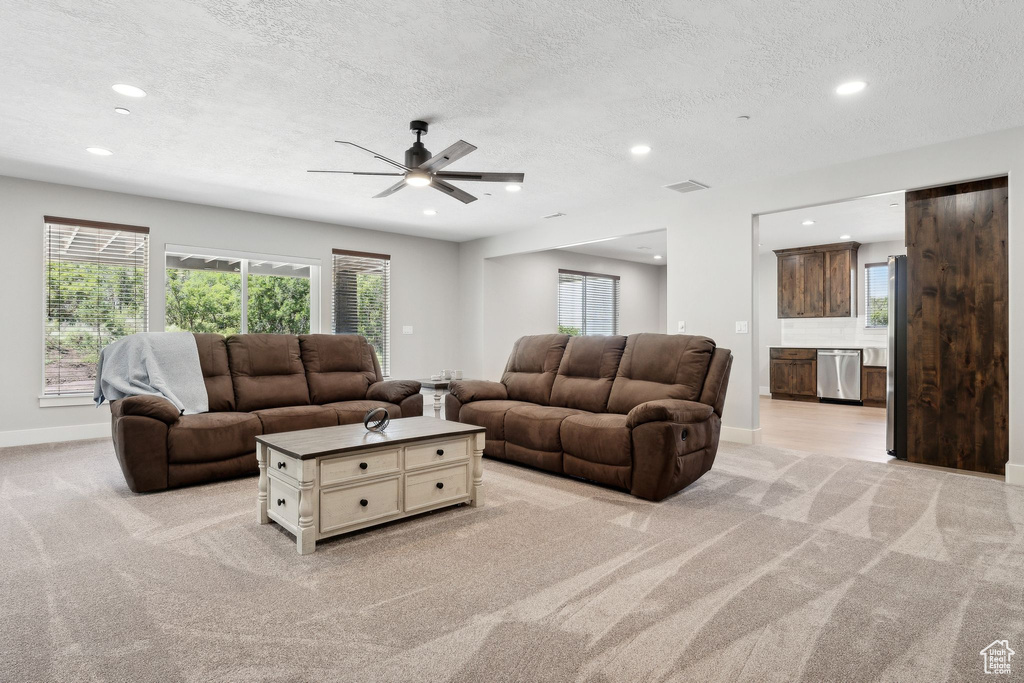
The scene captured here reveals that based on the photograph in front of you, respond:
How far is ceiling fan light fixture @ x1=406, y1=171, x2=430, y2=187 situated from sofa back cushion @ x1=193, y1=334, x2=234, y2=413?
2376 millimetres

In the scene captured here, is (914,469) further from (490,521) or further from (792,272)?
(792,272)

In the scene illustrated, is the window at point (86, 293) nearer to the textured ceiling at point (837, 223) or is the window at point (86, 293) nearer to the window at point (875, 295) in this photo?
the textured ceiling at point (837, 223)

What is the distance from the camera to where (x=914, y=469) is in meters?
4.24

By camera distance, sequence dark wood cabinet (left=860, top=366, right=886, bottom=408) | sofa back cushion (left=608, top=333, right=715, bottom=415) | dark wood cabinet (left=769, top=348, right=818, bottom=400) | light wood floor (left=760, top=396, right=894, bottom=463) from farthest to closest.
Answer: dark wood cabinet (left=769, top=348, right=818, bottom=400)
dark wood cabinet (left=860, top=366, right=886, bottom=408)
light wood floor (left=760, top=396, right=894, bottom=463)
sofa back cushion (left=608, top=333, right=715, bottom=415)

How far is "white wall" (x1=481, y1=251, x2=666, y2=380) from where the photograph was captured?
8.16m

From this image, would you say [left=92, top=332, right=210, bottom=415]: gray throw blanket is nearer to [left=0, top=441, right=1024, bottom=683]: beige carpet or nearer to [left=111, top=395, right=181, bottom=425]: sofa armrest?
[left=111, top=395, right=181, bottom=425]: sofa armrest

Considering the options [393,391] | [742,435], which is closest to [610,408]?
[742,435]

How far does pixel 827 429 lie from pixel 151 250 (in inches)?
297

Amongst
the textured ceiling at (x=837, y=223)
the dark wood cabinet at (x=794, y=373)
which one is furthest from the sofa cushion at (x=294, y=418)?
the dark wood cabinet at (x=794, y=373)

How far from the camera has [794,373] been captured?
8828 mm

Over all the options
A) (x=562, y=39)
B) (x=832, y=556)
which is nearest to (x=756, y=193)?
(x=562, y=39)

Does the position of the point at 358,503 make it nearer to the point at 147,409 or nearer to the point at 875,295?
the point at 147,409

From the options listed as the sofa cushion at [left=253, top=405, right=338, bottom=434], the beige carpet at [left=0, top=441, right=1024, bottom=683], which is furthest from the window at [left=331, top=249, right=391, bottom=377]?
the beige carpet at [left=0, top=441, right=1024, bottom=683]

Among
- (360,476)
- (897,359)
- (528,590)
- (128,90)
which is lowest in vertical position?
(528,590)
